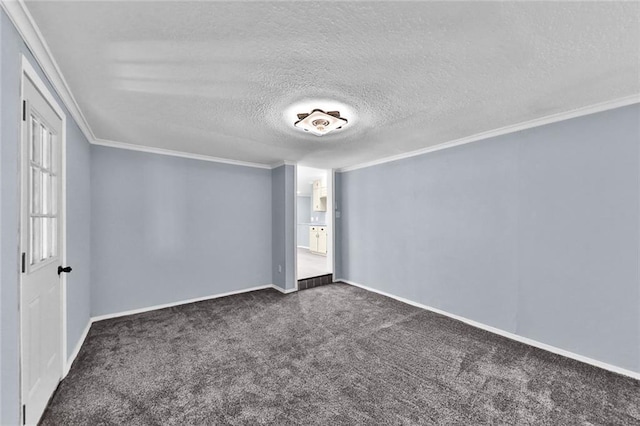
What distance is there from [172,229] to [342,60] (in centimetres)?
341

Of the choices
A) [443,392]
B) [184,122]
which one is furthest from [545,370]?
[184,122]

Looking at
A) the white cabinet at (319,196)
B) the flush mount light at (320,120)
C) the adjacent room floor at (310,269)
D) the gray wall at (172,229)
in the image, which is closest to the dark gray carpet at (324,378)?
the gray wall at (172,229)

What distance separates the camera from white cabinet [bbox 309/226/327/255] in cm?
828

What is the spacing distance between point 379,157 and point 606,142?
8.44ft

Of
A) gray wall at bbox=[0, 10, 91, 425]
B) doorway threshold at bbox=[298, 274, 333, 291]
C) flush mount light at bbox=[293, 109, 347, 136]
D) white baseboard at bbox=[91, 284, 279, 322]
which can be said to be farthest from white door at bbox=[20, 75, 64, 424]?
doorway threshold at bbox=[298, 274, 333, 291]

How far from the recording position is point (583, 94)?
2.16m

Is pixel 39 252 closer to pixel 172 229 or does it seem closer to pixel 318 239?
pixel 172 229

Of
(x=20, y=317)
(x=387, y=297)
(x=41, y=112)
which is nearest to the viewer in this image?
(x=20, y=317)

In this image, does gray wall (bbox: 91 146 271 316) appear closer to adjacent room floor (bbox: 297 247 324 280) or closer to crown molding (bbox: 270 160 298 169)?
crown molding (bbox: 270 160 298 169)

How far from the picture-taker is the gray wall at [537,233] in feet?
7.32

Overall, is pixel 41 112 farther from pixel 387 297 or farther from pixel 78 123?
pixel 387 297

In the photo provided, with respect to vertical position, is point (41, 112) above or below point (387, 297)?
above

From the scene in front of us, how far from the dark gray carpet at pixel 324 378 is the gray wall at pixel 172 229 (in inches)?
23.2

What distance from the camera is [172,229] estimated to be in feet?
12.6
